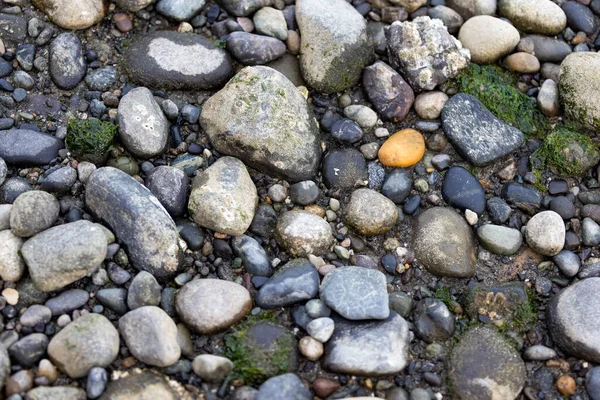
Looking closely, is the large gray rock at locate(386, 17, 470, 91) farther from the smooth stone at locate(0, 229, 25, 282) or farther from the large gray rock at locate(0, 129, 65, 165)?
the smooth stone at locate(0, 229, 25, 282)

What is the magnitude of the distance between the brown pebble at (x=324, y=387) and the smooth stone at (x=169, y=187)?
4.47ft

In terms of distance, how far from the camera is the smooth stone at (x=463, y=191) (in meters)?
4.31

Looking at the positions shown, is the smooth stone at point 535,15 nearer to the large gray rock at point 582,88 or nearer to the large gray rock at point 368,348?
the large gray rock at point 582,88

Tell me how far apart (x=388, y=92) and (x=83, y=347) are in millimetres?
2608

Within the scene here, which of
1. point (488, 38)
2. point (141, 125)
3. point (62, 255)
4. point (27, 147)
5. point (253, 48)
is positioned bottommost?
point (62, 255)

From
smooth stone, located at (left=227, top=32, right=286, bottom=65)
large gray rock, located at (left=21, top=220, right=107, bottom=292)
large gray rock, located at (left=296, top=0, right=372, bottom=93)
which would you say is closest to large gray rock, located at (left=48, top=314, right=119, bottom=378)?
large gray rock, located at (left=21, top=220, right=107, bottom=292)

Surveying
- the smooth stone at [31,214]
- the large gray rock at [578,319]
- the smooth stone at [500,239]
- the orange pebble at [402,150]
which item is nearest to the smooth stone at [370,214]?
the orange pebble at [402,150]

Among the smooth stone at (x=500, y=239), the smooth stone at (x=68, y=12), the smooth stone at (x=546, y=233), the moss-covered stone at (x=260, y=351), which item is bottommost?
the moss-covered stone at (x=260, y=351)

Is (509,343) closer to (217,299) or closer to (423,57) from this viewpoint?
(217,299)

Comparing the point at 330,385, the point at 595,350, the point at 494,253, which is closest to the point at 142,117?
the point at 330,385

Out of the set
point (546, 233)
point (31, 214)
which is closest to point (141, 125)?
point (31, 214)

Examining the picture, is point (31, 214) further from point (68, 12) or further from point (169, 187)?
point (68, 12)

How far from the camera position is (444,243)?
4.12 m

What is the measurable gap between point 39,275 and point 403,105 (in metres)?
2.62
